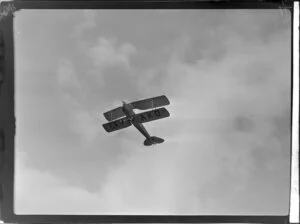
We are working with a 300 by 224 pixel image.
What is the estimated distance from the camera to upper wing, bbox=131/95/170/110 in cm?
2257

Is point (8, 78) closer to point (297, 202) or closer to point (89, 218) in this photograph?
point (89, 218)

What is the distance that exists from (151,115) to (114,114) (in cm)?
257

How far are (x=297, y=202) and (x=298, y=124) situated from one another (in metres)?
1.22

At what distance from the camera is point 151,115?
88.7 ft

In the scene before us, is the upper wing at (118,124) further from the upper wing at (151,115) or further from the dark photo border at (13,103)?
the dark photo border at (13,103)

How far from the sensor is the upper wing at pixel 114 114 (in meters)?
26.9

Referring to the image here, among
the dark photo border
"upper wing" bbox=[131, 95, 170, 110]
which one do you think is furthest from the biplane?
the dark photo border

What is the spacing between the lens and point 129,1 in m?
8.38

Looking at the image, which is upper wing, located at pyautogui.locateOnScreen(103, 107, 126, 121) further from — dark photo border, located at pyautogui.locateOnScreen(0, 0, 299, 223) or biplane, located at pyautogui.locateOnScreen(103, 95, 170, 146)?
dark photo border, located at pyautogui.locateOnScreen(0, 0, 299, 223)

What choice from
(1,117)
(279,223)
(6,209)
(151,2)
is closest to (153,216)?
(279,223)

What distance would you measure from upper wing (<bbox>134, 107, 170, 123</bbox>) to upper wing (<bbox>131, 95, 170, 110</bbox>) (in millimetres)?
1167

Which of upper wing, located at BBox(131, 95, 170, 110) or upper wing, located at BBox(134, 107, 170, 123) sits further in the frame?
upper wing, located at BBox(134, 107, 170, 123)

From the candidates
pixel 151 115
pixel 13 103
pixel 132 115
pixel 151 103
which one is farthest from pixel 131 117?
pixel 13 103

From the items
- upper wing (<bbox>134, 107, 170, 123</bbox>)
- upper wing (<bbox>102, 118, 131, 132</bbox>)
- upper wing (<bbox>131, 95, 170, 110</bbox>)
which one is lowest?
upper wing (<bbox>102, 118, 131, 132</bbox>)
